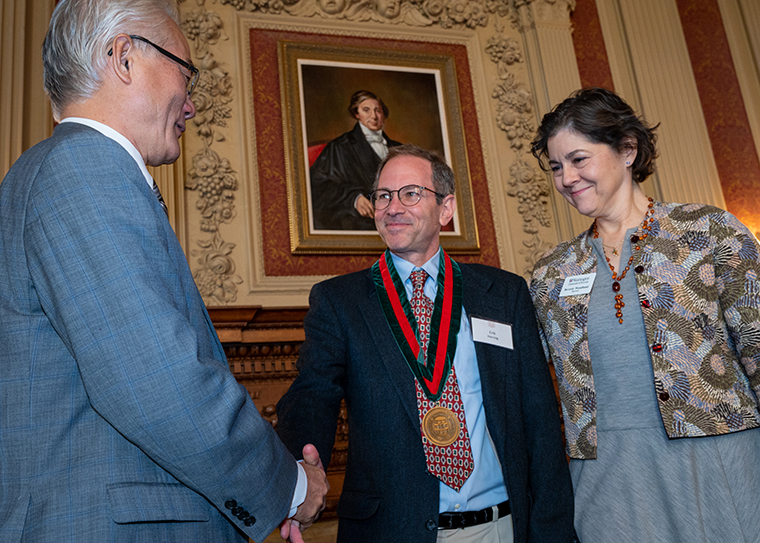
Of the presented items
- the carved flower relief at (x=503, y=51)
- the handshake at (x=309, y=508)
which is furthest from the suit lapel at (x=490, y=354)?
the carved flower relief at (x=503, y=51)

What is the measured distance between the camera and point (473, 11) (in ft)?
19.4

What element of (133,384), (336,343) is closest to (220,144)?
(336,343)

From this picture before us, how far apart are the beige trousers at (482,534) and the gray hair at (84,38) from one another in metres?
1.43

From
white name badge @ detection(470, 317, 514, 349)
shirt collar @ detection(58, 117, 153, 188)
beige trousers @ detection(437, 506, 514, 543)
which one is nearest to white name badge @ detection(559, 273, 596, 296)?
white name badge @ detection(470, 317, 514, 349)

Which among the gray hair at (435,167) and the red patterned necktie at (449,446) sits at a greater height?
the gray hair at (435,167)

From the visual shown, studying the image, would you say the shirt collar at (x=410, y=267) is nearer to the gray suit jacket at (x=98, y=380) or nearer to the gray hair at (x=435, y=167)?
the gray hair at (x=435, y=167)

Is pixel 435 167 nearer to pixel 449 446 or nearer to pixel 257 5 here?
pixel 449 446

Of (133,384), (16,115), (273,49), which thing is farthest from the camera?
(273,49)

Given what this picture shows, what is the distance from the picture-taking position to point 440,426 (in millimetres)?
1910

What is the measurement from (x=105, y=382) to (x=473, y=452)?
1122mm

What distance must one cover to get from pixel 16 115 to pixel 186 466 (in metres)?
3.66

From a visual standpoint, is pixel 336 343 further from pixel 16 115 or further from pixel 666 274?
pixel 16 115

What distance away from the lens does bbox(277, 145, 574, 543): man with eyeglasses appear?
1.85 m

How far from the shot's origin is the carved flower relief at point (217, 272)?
15.1 ft
